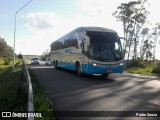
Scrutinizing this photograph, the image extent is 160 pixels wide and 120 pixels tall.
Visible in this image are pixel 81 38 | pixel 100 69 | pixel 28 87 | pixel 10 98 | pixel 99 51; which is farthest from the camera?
pixel 81 38

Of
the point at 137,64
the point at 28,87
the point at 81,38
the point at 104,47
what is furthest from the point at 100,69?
the point at 137,64

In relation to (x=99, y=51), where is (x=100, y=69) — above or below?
below

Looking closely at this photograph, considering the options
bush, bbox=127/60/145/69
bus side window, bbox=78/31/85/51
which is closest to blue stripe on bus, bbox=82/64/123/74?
bus side window, bbox=78/31/85/51

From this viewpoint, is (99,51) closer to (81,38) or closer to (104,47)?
(104,47)

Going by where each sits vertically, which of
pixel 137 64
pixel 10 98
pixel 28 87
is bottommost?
pixel 10 98

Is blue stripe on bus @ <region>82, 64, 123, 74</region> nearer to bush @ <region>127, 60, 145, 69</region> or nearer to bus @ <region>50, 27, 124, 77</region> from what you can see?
bus @ <region>50, 27, 124, 77</region>

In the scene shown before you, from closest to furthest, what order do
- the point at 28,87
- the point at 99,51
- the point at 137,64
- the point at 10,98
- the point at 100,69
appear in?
1. the point at 28,87
2. the point at 10,98
3. the point at 100,69
4. the point at 99,51
5. the point at 137,64

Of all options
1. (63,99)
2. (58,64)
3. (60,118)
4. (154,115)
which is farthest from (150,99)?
(58,64)

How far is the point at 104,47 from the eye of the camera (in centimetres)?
1834

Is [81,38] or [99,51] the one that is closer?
[99,51]

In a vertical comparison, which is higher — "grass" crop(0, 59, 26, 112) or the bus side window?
the bus side window

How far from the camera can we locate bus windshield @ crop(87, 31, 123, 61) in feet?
59.7

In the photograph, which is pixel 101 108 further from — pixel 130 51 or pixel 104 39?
pixel 130 51

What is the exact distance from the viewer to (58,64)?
103ft
